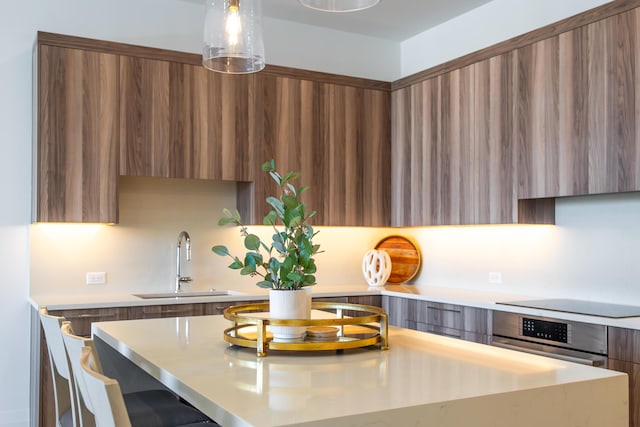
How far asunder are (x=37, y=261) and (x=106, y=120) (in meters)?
0.98

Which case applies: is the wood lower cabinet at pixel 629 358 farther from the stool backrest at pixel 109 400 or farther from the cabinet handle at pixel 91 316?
the cabinet handle at pixel 91 316

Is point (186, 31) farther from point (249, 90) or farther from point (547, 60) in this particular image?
point (547, 60)

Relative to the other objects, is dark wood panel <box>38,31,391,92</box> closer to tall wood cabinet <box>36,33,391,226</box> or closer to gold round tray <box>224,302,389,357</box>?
tall wood cabinet <box>36,33,391,226</box>

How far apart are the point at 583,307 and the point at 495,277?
3.50 ft

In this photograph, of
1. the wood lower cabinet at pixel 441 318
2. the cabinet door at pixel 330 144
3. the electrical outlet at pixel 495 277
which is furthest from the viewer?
the cabinet door at pixel 330 144

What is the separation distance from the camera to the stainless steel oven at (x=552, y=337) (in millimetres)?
3020

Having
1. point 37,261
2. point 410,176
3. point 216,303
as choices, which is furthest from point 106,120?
point 410,176

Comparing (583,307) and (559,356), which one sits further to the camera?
(583,307)

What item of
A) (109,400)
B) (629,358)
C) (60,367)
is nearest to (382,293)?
Answer: (629,358)

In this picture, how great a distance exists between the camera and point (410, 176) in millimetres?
4773

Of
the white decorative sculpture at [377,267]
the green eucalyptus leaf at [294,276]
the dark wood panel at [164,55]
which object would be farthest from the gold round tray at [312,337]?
the white decorative sculpture at [377,267]

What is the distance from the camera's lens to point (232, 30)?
2.43 meters

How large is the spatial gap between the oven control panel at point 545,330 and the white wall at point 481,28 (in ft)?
6.12

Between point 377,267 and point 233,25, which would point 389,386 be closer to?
point 233,25
